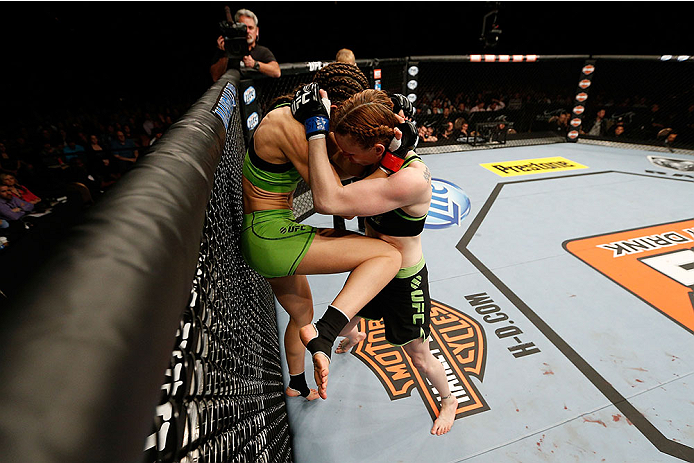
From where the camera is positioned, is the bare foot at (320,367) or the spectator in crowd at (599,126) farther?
the spectator in crowd at (599,126)

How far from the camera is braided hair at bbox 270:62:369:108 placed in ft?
4.75

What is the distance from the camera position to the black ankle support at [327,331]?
1099mm

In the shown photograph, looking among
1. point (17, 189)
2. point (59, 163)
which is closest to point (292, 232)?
point (17, 189)

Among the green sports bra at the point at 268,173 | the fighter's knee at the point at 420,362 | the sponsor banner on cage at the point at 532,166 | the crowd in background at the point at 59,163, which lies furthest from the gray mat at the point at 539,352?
the crowd in background at the point at 59,163

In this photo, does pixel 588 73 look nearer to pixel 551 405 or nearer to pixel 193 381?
pixel 551 405

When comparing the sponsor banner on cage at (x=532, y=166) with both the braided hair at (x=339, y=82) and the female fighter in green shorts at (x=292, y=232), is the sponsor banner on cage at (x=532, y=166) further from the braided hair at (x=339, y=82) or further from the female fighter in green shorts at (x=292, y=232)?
the female fighter in green shorts at (x=292, y=232)

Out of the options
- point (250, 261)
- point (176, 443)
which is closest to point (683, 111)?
point (250, 261)

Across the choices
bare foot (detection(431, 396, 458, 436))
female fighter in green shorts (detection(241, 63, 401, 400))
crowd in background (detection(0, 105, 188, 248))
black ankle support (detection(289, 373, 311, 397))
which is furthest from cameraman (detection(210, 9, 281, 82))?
bare foot (detection(431, 396, 458, 436))

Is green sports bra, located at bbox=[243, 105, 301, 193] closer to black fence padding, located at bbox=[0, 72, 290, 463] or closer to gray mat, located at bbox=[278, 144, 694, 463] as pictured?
black fence padding, located at bbox=[0, 72, 290, 463]

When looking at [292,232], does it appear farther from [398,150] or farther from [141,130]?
[141,130]

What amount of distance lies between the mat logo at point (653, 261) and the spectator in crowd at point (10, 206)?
6.27 meters

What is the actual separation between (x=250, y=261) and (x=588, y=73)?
7.04 m

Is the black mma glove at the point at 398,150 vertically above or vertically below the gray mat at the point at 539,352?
above

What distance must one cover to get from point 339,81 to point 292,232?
26.0 inches
